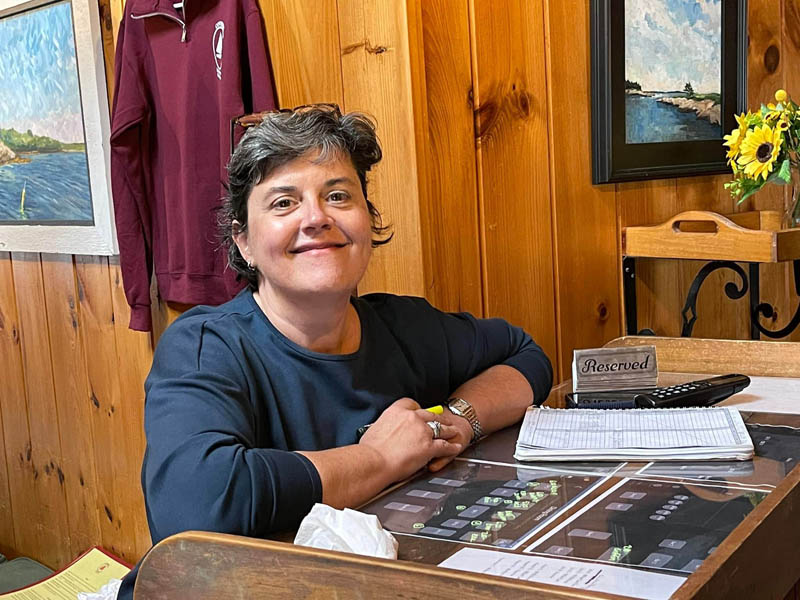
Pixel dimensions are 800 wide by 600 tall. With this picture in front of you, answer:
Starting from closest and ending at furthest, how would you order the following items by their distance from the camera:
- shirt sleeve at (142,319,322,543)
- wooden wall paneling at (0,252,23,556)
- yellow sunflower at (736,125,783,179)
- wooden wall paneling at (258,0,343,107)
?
shirt sleeve at (142,319,322,543)
wooden wall paneling at (258,0,343,107)
yellow sunflower at (736,125,783,179)
wooden wall paneling at (0,252,23,556)

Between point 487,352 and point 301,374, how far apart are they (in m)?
0.40

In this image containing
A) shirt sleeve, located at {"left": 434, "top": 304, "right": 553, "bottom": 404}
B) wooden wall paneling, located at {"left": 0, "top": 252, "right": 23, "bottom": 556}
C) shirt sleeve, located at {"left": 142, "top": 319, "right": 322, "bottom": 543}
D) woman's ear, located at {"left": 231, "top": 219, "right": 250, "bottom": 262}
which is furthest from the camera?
wooden wall paneling, located at {"left": 0, "top": 252, "right": 23, "bottom": 556}

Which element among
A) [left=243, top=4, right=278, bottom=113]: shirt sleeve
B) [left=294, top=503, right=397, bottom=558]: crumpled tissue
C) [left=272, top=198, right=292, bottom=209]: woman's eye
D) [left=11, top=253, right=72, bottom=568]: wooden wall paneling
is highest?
[left=243, top=4, right=278, bottom=113]: shirt sleeve

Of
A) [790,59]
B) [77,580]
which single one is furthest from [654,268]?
[77,580]

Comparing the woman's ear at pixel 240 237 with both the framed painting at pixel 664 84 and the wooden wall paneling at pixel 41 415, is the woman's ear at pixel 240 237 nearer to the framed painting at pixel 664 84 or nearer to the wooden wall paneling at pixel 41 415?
the framed painting at pixel 664 84

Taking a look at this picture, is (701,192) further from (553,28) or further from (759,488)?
(759,488)

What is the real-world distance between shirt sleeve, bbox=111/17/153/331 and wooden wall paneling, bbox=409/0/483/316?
0.72 metres

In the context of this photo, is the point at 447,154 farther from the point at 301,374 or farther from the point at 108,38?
the point at 108,38

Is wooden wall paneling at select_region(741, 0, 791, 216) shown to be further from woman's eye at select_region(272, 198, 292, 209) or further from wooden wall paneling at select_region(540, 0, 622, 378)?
woman's eye at select_region(272, 198, 292, 209)

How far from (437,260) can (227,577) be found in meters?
A: 1.14

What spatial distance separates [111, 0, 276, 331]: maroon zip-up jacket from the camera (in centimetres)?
211

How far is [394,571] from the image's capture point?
0.84 metres

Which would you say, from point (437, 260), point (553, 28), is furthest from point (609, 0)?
point (437, 260)

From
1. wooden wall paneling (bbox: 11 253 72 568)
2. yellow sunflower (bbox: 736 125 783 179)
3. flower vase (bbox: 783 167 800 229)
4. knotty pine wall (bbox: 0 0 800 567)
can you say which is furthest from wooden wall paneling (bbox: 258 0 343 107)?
wooden wall paneling (bbox: 11 253 72 568)
